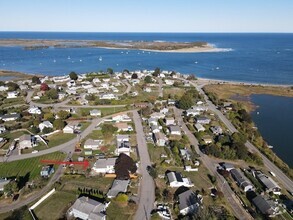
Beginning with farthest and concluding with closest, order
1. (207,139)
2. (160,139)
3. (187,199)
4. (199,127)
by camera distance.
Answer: (199,127)
(207,139)
(160,139)
(187,199)


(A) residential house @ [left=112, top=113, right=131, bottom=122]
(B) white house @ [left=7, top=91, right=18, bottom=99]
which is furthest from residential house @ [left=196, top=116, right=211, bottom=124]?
(B) white house @ [left=7, top=91, right=18, bottom=99]

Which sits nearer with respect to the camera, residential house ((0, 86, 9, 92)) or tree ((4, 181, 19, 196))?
tree ((4, 181, 19, 196))

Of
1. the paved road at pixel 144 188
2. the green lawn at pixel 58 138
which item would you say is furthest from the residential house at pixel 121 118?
the green lawn at pixel 58 138

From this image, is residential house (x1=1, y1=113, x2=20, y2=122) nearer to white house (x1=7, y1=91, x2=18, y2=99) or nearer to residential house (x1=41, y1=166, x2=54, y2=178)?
white house (x1=7, y1=91, x2=18, y2=99)

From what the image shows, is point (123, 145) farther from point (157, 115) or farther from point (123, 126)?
point (157, 115)

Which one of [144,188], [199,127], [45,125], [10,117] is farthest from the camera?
[10,117]

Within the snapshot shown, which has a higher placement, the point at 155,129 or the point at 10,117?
the point at 155,129

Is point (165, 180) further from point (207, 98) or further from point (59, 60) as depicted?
point (59, 60)

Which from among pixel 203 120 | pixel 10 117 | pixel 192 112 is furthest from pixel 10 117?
pixel 203 120
